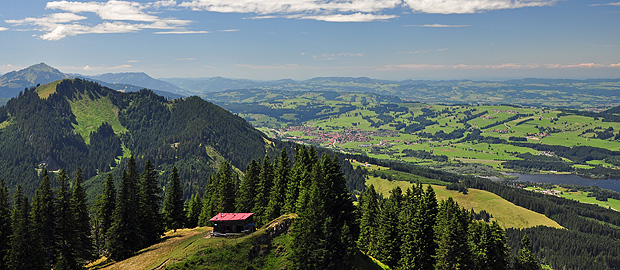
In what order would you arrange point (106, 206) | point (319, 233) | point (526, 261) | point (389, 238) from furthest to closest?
point (106, 206) → point (526, 261) → point (389, 238) → point (319, 233)

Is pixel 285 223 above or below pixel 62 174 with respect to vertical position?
below

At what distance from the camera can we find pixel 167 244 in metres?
66.6

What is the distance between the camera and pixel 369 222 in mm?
82312

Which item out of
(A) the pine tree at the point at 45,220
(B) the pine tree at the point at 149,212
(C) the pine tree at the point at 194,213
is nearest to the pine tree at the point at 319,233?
(B) the pine tree at the point at 149,212

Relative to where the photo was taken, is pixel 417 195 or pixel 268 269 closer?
pixel 268 269

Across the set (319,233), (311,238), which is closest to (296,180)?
(319,233)

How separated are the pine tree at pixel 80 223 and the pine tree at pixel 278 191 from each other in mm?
A: 32649

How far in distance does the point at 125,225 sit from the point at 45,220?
12.1 meters

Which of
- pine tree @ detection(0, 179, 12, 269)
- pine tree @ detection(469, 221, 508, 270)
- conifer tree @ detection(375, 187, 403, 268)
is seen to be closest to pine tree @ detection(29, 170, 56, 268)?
pine tree @ detection(0, 179, 12, 269)

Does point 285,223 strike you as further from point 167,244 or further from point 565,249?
point 565,249

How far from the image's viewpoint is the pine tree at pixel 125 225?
66.8 m

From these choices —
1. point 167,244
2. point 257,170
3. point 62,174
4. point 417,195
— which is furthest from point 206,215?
point 417,195

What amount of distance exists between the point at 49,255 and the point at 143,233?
15.0 meters

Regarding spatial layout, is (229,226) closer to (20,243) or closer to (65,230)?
(65,230)
